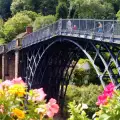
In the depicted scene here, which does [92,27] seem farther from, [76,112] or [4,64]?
[4,64]

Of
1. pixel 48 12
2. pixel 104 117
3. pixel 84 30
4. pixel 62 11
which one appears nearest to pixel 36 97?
pixel 104 117

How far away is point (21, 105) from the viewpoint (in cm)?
351

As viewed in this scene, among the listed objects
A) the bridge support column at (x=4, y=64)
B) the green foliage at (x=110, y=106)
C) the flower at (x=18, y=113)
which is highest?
the green foliage at (x=110, y=106)

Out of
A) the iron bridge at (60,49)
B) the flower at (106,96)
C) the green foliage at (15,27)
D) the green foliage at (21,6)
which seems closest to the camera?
the flower at (106,96)

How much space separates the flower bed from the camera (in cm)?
330

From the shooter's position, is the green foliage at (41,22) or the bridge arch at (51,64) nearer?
the bridge arch at (51,64)

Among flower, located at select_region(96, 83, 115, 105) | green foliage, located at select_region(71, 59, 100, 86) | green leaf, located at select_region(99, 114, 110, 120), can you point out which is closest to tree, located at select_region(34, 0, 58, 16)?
green foliage, located at select_region(71, 59, 100, 86)

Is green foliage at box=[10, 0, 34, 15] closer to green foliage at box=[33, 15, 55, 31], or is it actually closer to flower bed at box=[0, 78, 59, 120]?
green foliage at box=[33, 15, 55, 31]

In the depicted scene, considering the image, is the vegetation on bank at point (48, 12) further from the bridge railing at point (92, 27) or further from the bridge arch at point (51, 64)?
the bridge railing at point (92, 27)

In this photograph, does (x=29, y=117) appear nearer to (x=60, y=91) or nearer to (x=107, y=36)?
(x=107, y=36)

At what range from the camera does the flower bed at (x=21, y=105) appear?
10.8 feet

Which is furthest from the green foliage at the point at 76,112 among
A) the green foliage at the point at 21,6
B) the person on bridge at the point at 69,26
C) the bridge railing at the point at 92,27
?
the green foliage at the point at 21,6

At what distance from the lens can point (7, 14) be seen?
77.0 meters

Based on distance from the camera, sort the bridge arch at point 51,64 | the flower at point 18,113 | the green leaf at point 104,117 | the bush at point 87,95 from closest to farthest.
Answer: the green leaf at point 104,117
the flower at point 18,113
the bridge arch at point 51,64
the bush at point 87,95
